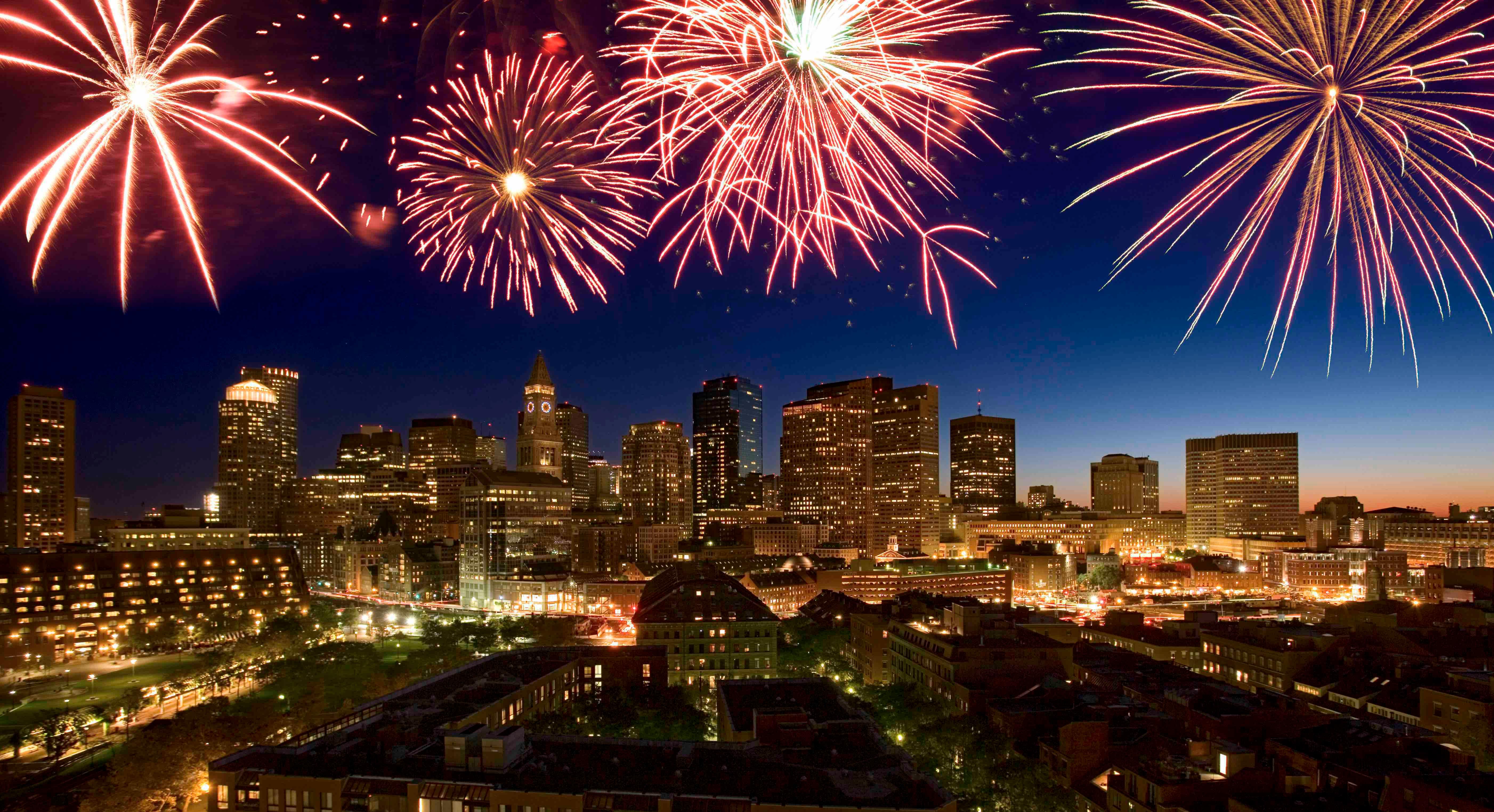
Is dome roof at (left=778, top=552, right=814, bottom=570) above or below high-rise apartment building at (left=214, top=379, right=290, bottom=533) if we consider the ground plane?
below

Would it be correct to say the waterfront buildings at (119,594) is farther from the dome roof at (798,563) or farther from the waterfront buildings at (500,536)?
the dome roof at (798,563)

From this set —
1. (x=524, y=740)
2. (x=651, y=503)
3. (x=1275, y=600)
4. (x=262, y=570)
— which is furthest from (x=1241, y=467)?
(x=524, y=740)

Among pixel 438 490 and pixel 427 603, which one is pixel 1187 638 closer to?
pixel 427 603

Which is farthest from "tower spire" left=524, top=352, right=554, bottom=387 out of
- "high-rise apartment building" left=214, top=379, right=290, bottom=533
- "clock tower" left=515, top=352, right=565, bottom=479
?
"high-rise apartment building" left=214, top=379, right=290, bottom=533

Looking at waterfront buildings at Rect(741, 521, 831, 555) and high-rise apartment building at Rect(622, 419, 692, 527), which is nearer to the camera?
waterfront buildings at Rect(741, 521, 831, 555)

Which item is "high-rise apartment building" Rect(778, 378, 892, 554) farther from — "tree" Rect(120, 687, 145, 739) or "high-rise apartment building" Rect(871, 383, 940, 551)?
"tree" Rect(120, 687, 145, 739)

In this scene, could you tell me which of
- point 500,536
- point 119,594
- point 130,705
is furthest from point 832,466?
point 130,705

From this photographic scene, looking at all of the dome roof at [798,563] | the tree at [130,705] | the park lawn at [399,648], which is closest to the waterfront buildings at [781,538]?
the dome roof at [798,563]
